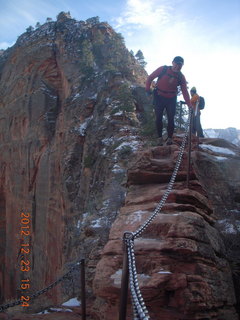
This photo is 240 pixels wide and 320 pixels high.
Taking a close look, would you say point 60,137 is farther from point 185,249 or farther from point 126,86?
point 185,249

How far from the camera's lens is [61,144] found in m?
19.3

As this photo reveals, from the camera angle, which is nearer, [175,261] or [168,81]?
[175,261]

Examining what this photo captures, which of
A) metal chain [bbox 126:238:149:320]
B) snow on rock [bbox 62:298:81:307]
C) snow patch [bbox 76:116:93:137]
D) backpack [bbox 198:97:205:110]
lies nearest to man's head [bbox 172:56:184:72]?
backpack [bbox 198:97:205:110]

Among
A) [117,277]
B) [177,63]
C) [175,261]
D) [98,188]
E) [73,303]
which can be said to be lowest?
[73,303]

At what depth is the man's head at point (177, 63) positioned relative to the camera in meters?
7.32

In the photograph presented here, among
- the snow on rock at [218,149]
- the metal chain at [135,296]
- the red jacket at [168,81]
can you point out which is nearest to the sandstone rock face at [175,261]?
the metal chain at [135,296]

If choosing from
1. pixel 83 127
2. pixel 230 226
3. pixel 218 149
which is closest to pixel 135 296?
pixel 230 226

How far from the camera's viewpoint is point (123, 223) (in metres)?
5.52

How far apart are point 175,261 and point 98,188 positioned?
857cm

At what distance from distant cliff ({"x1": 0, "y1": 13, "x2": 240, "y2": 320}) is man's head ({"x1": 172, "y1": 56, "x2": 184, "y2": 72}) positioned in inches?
70.8

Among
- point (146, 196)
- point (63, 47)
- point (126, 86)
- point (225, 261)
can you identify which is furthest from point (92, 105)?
point (225, 261)
